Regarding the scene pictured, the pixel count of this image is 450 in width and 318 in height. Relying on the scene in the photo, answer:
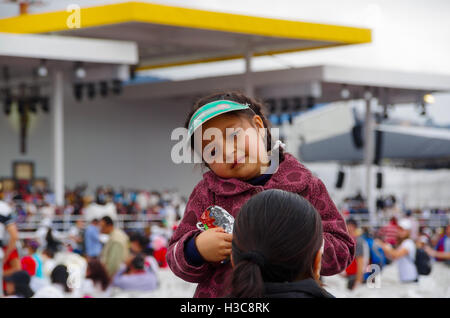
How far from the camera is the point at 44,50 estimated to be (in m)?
15.8

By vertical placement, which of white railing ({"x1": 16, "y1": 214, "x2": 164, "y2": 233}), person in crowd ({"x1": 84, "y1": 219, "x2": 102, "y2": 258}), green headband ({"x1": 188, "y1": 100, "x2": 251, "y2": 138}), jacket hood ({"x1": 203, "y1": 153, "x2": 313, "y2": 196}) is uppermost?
green headband ({"x1": 188, "y1": 100, "x2": 251, "y2": 138})

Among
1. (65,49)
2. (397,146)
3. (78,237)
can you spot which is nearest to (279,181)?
(78,237)

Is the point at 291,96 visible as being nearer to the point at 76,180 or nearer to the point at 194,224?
the point at 76,180

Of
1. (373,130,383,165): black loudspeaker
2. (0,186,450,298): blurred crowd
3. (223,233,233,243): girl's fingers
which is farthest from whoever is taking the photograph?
A: (373,130,383,165): black loudspeaker

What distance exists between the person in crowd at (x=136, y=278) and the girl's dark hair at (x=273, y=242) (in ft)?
22.7

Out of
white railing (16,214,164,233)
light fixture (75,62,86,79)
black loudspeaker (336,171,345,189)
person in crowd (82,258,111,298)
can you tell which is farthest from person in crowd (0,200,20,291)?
black loudspeaker (336,171,345,189)

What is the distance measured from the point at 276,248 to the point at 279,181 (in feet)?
1.48

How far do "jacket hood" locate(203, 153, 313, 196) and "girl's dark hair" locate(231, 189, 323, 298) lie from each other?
349mm

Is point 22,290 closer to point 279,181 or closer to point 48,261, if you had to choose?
point 48,261

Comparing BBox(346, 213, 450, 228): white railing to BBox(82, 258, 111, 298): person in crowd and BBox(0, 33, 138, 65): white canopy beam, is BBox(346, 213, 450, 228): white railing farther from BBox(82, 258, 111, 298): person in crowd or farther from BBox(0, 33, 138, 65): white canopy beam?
BBox(82, 258, 111, 298): person in crowd

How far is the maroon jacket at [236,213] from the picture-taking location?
5.69 ft

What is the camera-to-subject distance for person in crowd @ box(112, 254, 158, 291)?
26.8ft

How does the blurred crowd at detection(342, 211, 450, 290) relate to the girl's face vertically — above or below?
below
